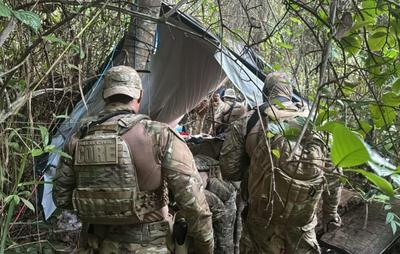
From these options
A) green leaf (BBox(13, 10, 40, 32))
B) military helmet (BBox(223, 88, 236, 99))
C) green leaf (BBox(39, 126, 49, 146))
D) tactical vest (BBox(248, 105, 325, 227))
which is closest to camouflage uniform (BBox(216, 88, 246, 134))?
military helmet (BBox(223, 88, 236, 99))

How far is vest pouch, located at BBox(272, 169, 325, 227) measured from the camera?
9.12 ft

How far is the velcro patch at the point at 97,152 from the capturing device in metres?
2.21

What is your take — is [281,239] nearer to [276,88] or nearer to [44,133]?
[276,88]

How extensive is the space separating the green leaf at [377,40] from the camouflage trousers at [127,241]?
1.53m

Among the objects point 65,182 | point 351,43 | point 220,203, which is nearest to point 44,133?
point 65,182

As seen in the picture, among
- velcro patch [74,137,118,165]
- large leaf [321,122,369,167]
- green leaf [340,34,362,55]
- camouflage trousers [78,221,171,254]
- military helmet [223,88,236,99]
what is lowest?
camouflage trousers [78,221,171,254]

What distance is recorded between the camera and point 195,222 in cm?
235

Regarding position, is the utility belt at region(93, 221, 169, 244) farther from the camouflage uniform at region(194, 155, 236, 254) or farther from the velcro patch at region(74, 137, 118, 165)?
the camouflage uniform at region(194, 155, 236, 254)

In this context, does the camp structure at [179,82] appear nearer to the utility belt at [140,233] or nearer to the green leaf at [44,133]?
the utility belt at [140,233]

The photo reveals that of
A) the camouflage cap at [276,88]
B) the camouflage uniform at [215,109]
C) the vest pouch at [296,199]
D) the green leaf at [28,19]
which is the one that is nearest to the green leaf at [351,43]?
the green leaf at [28,19]

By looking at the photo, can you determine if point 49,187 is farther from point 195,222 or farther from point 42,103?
point 195,222

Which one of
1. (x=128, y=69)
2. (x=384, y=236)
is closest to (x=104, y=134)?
(x=128, y=69)

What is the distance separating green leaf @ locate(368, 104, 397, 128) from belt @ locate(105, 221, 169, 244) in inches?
57.3

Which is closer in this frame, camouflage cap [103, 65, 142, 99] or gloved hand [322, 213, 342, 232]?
camouflage cap [103, 65, 142, 99]
